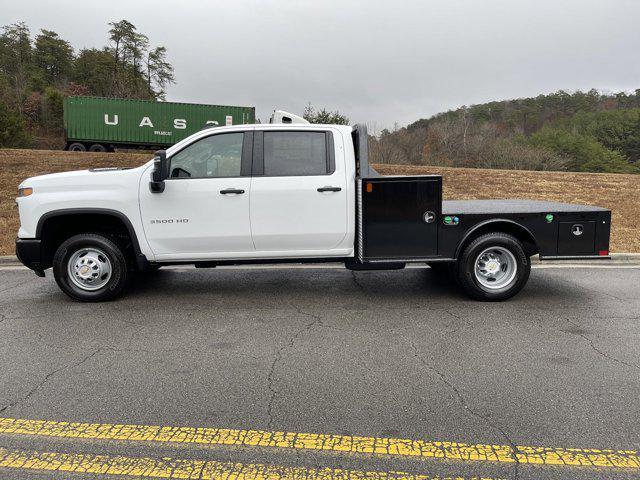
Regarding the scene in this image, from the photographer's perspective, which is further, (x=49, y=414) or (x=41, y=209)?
(x=41, y=209)

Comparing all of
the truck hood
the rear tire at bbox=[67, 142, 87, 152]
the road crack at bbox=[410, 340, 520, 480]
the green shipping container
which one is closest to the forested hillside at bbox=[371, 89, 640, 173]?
the green shipping container

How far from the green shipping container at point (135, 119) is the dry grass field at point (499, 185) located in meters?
9.14

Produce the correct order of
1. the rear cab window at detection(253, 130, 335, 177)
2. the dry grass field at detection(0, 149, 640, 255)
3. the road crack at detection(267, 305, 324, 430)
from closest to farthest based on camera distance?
the road crack at detection(267, 305, 324, 430)
the rear cab window at detection(253, 130, 335, 177)
the dry grass field at detection(0, 149, 640, 255)

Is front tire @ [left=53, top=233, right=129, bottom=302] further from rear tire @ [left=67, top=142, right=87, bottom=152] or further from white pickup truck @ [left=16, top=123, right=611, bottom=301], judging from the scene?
rear tire @ [left=67, top=142, right=87, bottom=152]

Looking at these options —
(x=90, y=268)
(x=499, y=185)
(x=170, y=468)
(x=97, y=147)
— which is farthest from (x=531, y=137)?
(x=170, y=468)

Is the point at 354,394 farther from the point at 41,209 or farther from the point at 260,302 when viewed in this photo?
the point at 41,209

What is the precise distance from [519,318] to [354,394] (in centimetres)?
263

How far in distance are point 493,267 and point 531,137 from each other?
77084 millimetres

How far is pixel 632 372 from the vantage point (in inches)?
150

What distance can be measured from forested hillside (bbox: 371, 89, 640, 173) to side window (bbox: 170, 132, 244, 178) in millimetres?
45300

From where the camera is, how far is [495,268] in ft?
19.0

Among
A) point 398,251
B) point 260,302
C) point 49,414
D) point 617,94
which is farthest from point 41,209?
point 617,94

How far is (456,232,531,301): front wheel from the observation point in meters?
5.67

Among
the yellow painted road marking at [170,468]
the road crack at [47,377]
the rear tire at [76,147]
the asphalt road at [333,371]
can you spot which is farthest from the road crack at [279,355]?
the rear tire at [76,147]
